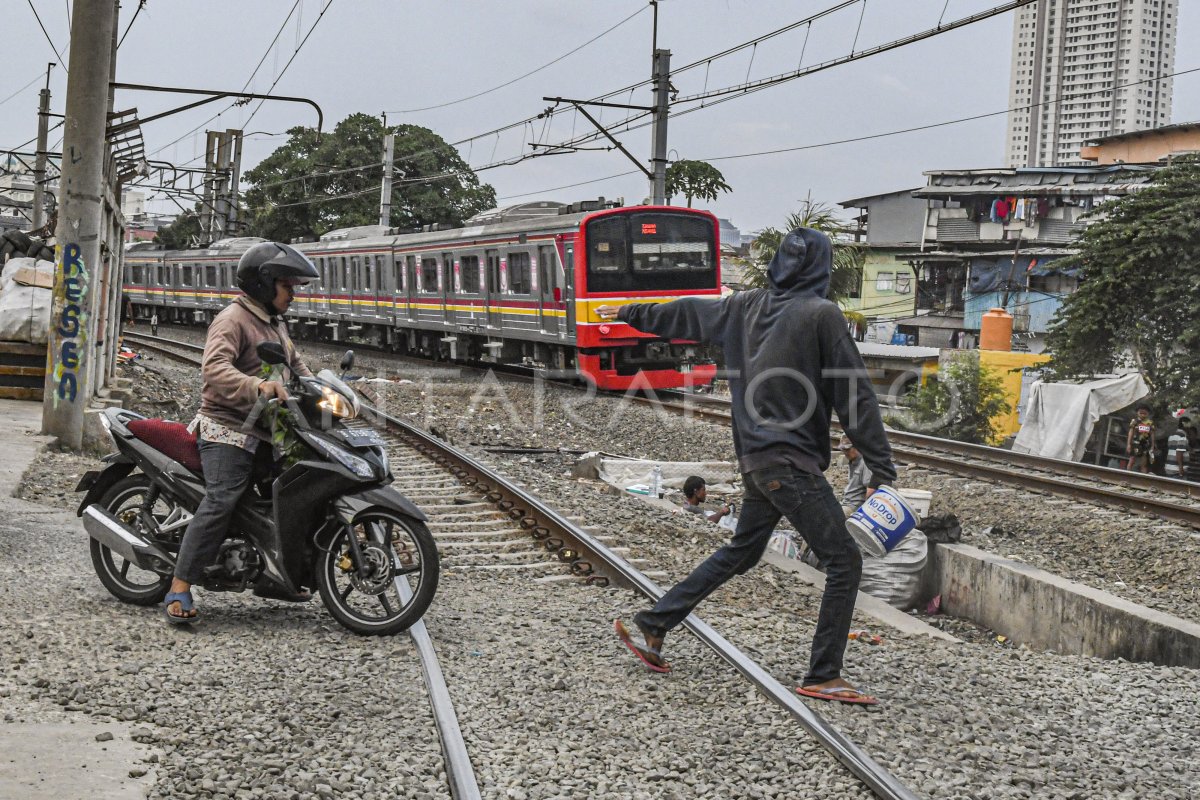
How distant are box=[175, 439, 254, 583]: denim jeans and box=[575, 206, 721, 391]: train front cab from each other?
12.8 m

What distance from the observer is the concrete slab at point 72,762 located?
341 cm

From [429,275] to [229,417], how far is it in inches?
790

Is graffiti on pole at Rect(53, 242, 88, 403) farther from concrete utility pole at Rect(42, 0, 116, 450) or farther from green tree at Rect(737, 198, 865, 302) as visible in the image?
green tree at Rect(737, 198, 865, 302)

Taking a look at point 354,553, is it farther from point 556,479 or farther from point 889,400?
point 889,400

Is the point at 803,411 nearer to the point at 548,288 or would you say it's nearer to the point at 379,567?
the point at 379,567

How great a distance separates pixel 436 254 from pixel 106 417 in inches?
752

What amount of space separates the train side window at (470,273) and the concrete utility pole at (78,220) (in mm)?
11887

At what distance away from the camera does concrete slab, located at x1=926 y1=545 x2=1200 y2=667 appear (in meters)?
6.34

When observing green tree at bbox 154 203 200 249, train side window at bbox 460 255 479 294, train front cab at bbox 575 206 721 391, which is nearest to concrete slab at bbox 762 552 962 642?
train front cab at bbox 575 206 721 391

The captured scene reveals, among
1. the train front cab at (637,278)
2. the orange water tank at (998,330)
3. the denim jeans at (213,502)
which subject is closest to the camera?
the denim jeans at (213,502)

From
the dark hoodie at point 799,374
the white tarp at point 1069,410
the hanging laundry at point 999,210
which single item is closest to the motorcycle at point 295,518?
the dark hoodie at point 799,374

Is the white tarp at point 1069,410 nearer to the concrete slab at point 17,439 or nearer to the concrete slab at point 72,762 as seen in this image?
the concrete slab at point 17,439

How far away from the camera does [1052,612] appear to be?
746 centimetres

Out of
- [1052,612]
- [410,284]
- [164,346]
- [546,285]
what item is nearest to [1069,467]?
[1052,612]
